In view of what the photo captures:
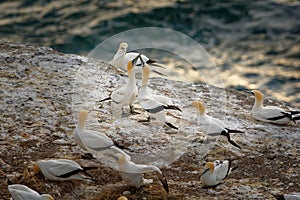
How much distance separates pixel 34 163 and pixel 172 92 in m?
3.26

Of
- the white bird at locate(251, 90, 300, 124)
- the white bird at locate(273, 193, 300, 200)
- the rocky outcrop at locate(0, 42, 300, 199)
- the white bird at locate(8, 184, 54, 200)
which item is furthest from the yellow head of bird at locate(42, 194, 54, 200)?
the white bird at locate(251, 90, 300, 124)

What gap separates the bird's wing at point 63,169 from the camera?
26.0 ft

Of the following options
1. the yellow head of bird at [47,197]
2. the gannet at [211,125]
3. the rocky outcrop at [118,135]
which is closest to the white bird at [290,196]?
the rocky outcrop at [118,135]

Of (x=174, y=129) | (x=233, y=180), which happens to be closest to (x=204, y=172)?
(x=233, y=180)

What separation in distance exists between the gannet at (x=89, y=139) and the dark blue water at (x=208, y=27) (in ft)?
25.6

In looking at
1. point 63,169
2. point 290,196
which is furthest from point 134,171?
point 290,196

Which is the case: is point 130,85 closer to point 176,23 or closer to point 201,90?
point 201,90

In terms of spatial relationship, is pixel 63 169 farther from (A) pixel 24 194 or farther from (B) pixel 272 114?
(B) pixel 272 114

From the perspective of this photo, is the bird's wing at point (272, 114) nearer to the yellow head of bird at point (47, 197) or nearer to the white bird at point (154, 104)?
the white bird at point (154, 104)

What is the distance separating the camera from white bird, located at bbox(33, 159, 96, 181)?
7945 mm

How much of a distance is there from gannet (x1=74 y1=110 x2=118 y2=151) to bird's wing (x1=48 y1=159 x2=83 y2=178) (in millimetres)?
531

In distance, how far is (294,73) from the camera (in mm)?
16906

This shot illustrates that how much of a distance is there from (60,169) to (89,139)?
2.27 feet

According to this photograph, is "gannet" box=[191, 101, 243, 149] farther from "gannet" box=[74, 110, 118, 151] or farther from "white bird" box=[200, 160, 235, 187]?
"gannet" box=[74, 110, 118, 151]
